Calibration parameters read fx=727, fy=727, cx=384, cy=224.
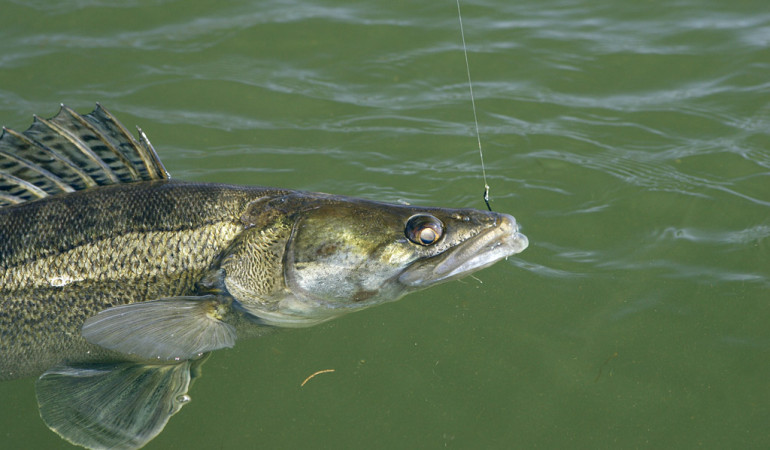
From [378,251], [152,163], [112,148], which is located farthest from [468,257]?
[112,148]

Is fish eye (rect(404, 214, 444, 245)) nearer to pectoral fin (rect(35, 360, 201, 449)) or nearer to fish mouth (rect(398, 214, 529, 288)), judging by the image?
fish mouth (rect(398, 214, 529, 288))

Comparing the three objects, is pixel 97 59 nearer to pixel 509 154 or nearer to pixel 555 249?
pixel 509 154

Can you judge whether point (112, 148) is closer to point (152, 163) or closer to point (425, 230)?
point (152, 163)

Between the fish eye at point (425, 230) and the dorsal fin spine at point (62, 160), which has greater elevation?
the dorsal fin spine at point (62, 160)

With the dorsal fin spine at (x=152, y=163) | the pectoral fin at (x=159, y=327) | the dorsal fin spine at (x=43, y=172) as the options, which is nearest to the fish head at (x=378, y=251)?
the pectoral fin at (x=159, y=327)

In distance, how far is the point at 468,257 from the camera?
3656 millimetres

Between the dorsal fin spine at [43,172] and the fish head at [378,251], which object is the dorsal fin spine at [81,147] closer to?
the dorsal fin spine at [43,172]

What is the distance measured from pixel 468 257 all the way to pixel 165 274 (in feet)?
5.14

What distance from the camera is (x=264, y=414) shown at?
4.11 m

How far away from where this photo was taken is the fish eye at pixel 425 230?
367 centimetres

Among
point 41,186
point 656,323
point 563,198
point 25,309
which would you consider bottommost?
point 656,323

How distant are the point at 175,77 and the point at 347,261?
14.3 feet

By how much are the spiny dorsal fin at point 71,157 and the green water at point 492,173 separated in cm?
121

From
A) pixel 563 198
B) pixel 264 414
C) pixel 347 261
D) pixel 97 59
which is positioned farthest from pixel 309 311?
pixel 97 59
